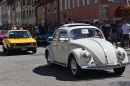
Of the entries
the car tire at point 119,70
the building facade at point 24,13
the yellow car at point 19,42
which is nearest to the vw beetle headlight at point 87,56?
the car tire at point 119,70

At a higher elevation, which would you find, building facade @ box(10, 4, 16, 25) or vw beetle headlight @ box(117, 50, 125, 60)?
building facade @ box(10, 4, 16, 25)

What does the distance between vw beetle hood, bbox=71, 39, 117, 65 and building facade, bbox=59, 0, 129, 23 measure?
18.6 m

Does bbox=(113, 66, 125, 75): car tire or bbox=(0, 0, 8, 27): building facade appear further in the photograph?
bbox=(0, 0, 8, 27): building facade

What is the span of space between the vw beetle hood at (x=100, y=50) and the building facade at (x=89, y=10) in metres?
18.6

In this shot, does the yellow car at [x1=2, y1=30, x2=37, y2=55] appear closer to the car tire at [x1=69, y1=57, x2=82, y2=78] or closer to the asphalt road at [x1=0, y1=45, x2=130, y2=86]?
the asphalt road at [x1=0, y1=45, x2=130, y2=86]

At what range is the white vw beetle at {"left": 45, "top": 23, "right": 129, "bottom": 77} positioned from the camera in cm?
888

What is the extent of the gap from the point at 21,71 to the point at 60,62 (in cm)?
153

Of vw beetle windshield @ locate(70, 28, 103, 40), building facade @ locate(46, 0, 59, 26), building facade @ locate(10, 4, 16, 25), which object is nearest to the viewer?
vw beetle windshield @ locate(70, 28, 103, 40)

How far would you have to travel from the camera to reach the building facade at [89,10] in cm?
2795

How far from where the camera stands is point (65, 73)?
10.3 m

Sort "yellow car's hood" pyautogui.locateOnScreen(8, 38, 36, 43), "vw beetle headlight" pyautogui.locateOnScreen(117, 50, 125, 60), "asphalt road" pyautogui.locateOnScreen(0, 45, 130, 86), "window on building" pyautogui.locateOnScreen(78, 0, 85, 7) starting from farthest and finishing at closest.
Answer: "window on building" pyautogui.locateOnScreen(78, 0, 85, 7) < "yellow car's hood" pyautogui.locateOnScreen(8, 38, 36, 43) < "vw beetle headlight" pyautogui.locateOnScreen(117, 50, 125, 60) < "asphalt road" pyautogui.locateOnScreen(0, 45, 130, 86)

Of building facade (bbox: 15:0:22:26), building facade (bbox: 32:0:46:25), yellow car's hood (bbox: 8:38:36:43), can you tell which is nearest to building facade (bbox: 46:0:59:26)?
building facade (bbox: 32:0:46:25)

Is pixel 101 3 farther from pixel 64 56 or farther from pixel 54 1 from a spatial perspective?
pixel 64 56

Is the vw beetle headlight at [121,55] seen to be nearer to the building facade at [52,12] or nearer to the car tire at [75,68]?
the car tire at [75,68]
